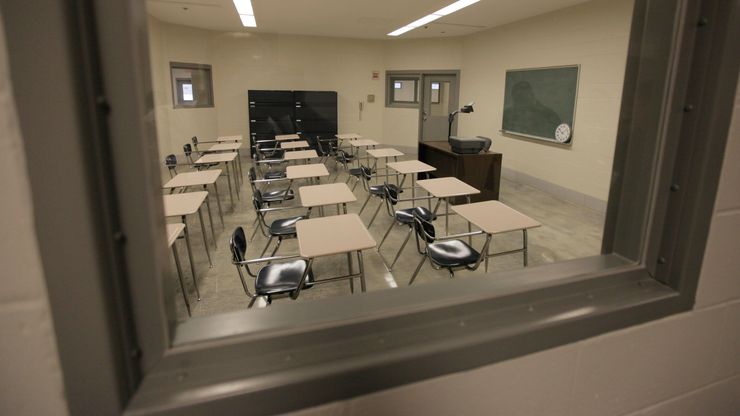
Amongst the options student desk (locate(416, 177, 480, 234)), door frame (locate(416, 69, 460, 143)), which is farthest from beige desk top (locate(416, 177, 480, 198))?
door frame (locate(416, 69, 460, 143))

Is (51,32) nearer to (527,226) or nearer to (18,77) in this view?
(18,77)

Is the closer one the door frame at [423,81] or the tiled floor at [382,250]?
the tiled floor at [382,250]

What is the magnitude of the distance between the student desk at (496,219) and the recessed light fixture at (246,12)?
501 centimetres

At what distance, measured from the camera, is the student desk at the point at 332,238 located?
2357 millimetres

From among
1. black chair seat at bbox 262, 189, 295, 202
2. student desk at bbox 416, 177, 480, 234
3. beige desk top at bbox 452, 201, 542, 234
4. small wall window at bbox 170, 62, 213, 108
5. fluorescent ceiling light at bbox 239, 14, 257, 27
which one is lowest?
black chair seat at bbox 262, 189, 295, 202

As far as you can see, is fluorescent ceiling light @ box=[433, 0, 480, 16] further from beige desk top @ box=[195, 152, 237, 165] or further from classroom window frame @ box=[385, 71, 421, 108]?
beige desk top @ box=[195, 152, 237, 165]

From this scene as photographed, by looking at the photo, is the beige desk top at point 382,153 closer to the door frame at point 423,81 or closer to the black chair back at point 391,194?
the black chair back at point 391,194

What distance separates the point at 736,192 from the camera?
1.08 metres

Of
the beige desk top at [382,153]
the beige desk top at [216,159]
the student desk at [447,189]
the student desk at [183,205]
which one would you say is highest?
the beige desk top at [382,153]

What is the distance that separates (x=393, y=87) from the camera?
10742 mm

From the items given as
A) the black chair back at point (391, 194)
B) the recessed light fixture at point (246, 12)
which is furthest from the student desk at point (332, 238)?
the recessed light fixture at point (246, 12)

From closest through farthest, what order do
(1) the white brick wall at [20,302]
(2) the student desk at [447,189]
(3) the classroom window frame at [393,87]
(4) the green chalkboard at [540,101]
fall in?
(1) the white brick wall at [20,302] → (2) the student desk at [447,189] → (4) the green chalkboard at [540,101] → (3) the classroom window frame at [393,87]

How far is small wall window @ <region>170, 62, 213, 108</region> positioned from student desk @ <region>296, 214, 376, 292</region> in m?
7.12

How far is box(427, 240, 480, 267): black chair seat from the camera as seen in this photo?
2.84 m
